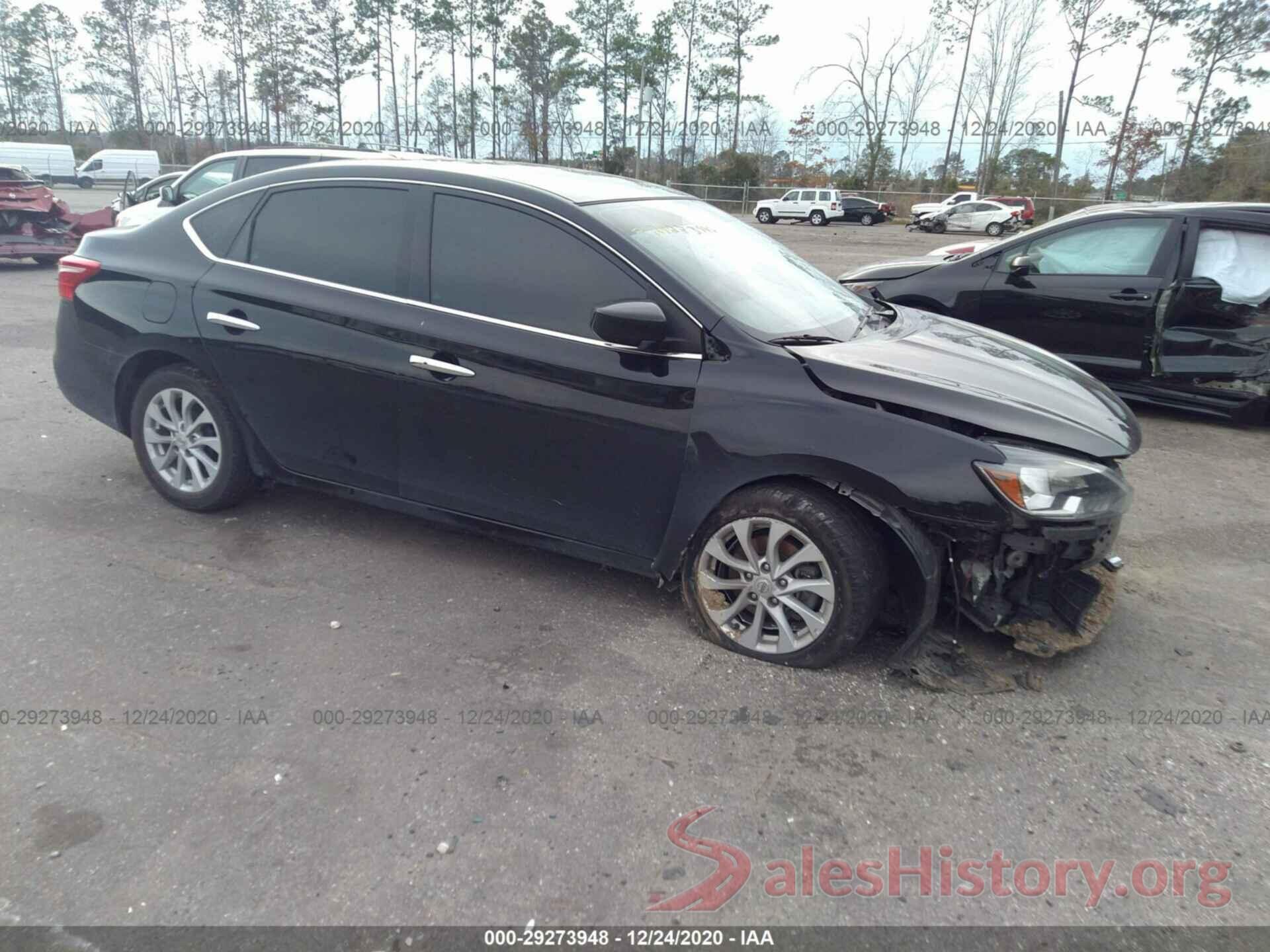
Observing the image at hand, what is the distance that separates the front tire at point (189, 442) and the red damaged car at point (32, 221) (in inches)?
445

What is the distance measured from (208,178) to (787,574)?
10.9 metres

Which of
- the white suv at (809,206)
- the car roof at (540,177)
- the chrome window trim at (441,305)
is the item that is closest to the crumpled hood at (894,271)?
the car roof at (540,177)

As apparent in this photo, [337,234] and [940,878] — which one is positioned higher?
[337,234]

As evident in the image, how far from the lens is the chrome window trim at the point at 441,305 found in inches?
135

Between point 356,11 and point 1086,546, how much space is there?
64.3 metres

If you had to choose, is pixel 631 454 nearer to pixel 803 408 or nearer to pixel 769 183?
pixel 803 408

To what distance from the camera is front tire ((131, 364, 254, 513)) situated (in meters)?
4.35

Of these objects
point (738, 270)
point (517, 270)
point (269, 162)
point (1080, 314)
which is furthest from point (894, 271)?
point (269, 162)

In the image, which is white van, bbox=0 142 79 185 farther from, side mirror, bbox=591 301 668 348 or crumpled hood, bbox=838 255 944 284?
side mirror, bbox=591 301 668 348

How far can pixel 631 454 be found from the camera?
3.49m

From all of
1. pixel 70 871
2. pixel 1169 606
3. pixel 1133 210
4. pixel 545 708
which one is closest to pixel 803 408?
pixel 545 708

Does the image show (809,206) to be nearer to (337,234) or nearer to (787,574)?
(337,234)

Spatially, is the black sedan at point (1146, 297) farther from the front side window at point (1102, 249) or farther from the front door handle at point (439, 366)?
the front door handle at point (439, 366)

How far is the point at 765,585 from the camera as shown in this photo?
3363 millimetres
